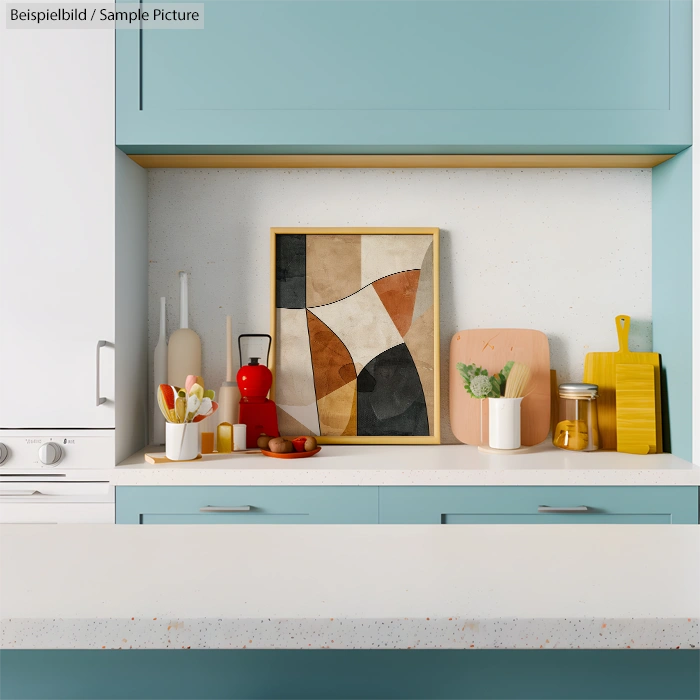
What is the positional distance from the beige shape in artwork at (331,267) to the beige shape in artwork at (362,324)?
34 mm

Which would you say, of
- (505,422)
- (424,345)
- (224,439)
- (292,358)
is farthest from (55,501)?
(505,422)

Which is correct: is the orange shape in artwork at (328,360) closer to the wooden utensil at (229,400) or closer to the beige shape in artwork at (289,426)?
the beige shape in artwork at (289,426)

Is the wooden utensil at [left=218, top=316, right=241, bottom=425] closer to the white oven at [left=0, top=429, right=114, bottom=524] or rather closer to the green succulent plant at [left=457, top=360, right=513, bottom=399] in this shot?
the white oven at [left=0, top=429, right=114, bottom=524]

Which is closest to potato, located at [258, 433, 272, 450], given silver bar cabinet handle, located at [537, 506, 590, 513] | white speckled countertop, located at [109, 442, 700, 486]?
white speckled countertop, located at [109, 442, 700, 486]

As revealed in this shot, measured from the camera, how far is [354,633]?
660mm

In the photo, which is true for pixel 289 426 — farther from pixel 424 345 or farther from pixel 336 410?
pixel 424 345

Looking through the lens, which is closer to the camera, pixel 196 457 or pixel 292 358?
pixel 196 457

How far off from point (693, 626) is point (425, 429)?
1.66m

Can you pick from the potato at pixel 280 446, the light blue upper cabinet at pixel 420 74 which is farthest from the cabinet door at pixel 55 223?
the potato at pixel 280 446

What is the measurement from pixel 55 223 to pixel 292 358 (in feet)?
3.01

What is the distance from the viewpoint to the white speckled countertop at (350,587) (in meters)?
0.66

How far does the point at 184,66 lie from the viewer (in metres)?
1.98

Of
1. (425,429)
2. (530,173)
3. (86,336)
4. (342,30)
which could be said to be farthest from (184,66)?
(425,429)

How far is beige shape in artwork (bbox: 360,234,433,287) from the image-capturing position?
2.34m
